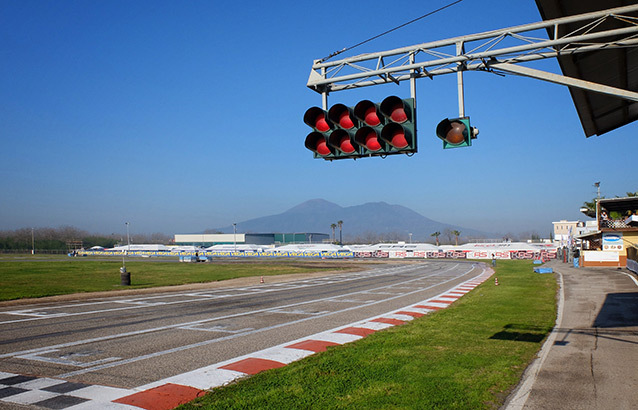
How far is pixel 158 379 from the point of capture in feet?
30.8

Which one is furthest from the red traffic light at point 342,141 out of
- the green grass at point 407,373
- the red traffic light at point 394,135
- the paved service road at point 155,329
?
the paved service road at point 155,329

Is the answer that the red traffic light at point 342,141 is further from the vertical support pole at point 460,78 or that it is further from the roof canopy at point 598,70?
the roof canopy at point 598,70

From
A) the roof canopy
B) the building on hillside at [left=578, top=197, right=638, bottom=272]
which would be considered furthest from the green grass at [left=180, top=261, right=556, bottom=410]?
the building on hillside at [left=578, top=197, right=638, bottom=272]

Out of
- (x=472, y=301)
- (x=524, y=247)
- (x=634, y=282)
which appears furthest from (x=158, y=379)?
(x=524, y=247)

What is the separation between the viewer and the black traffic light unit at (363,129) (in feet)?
28.9

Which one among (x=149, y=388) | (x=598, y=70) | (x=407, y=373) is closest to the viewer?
(x=149, y=388)

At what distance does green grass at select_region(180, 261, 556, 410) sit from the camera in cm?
758

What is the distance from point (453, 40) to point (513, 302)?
52.4ft

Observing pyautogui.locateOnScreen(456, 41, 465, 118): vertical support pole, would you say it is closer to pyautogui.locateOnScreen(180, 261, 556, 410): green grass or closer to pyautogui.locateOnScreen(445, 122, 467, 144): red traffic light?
pyautogui.locateOnScreen(445, 122, 467, 144): red traffic light

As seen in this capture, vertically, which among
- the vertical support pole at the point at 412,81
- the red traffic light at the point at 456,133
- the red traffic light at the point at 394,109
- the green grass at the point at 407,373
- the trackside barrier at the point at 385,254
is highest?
the vertical support pole at the point at 412,81

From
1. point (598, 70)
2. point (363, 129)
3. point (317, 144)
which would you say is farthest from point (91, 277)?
point (598, 70)

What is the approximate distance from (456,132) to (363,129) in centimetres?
180

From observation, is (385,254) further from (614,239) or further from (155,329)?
(155,329)

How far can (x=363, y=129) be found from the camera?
919 centimetres
